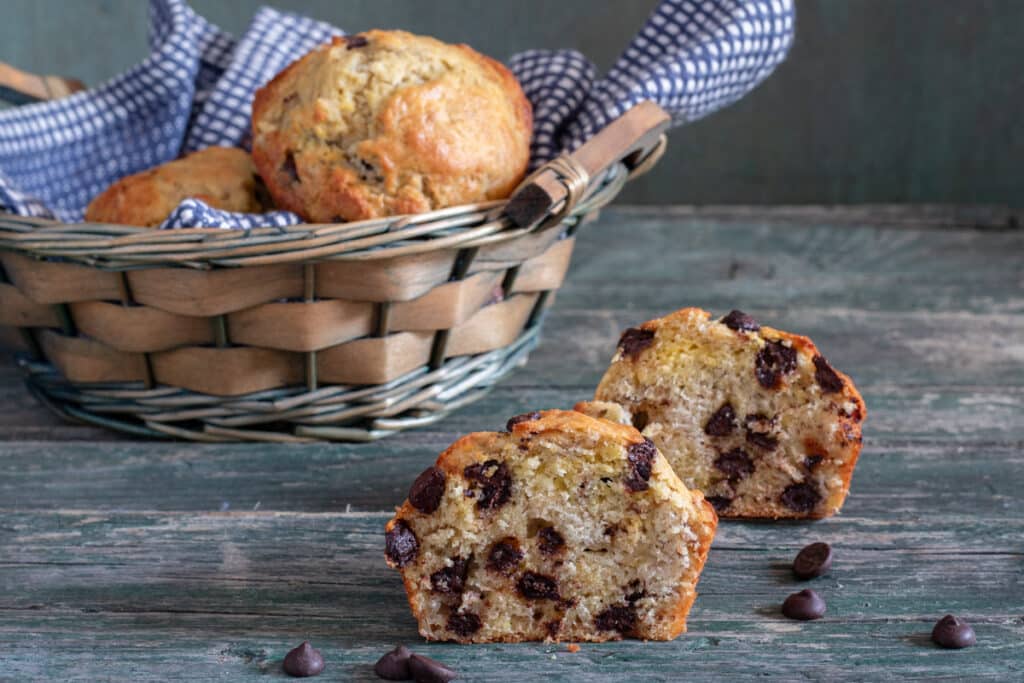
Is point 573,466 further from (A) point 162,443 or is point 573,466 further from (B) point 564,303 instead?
(B) point 564,303

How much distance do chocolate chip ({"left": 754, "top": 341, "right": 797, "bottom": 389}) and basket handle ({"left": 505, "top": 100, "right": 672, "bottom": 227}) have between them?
350mm

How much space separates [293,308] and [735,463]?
640mm

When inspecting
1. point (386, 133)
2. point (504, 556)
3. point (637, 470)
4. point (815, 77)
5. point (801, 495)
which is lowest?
point (815, 77)

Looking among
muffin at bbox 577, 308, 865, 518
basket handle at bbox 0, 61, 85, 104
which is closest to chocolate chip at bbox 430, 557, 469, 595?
muffin at bbox 577, 308, 865, 518

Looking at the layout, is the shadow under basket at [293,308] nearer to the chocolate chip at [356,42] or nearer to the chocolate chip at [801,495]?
the chocolate chip at [356,42]

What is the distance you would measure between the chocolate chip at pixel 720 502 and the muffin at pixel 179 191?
842 mm

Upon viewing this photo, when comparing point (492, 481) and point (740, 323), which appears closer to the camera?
point (492, 481)

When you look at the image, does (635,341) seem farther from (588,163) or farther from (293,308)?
(293,308)

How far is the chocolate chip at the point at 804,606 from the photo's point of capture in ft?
4.17

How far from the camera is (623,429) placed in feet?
4.03

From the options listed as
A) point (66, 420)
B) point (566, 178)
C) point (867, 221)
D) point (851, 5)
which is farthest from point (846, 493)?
point (851, 5)

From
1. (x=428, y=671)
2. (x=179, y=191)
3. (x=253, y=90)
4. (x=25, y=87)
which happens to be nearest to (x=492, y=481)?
(x=428, y=671)

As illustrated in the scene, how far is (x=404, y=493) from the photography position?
1578 mm

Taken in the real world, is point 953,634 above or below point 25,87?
below
